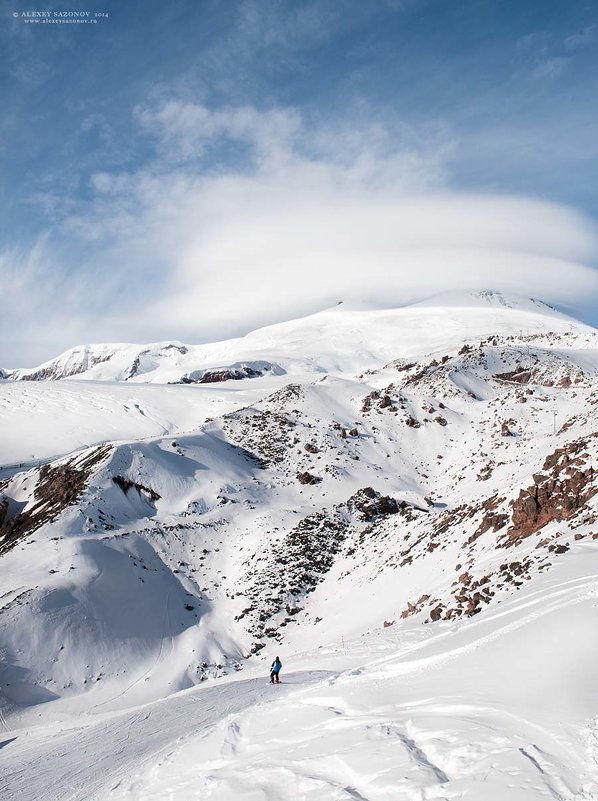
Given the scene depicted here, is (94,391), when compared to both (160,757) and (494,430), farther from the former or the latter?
(160,757)

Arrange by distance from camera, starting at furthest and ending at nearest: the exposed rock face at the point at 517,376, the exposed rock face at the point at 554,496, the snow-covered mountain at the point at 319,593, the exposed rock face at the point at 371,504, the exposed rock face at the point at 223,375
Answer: the exposed rock face at the point at 223,375
the exposed rock face at the point at 517,376
the exposed rock face at the point at 371,504
the exposed rock face at the point at 554,496
the snow-covered mountain at the point at 319,593

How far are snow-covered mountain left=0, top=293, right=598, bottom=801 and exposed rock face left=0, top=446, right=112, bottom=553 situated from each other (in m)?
0.24

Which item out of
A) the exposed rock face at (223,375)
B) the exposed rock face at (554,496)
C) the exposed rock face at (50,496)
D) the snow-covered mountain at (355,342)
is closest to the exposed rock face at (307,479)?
the exposed rock face at (50,496)

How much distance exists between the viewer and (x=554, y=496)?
65.5 feet

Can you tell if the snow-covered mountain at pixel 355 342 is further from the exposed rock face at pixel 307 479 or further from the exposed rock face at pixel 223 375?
the exposed rock face at pixel 307 479

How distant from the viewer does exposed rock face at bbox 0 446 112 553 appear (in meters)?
31.8

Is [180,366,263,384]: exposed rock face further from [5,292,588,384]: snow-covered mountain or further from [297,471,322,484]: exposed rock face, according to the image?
[297,471,322,484]: exposed rock face

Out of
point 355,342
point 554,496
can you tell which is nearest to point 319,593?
point 554,496

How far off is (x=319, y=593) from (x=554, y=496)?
46.7 ft

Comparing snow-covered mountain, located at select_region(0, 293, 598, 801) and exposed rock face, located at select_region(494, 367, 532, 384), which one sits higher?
exposed rock face, located at select_region(494, 367, 532, 384)

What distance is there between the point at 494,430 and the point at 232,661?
110ft

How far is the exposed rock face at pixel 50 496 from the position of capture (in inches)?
1252

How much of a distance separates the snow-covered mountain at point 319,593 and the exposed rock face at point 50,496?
0.79 ft

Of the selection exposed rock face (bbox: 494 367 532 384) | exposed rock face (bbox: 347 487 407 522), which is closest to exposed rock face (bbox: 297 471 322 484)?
exposed rock face (bbox: 347 487 407 522)
